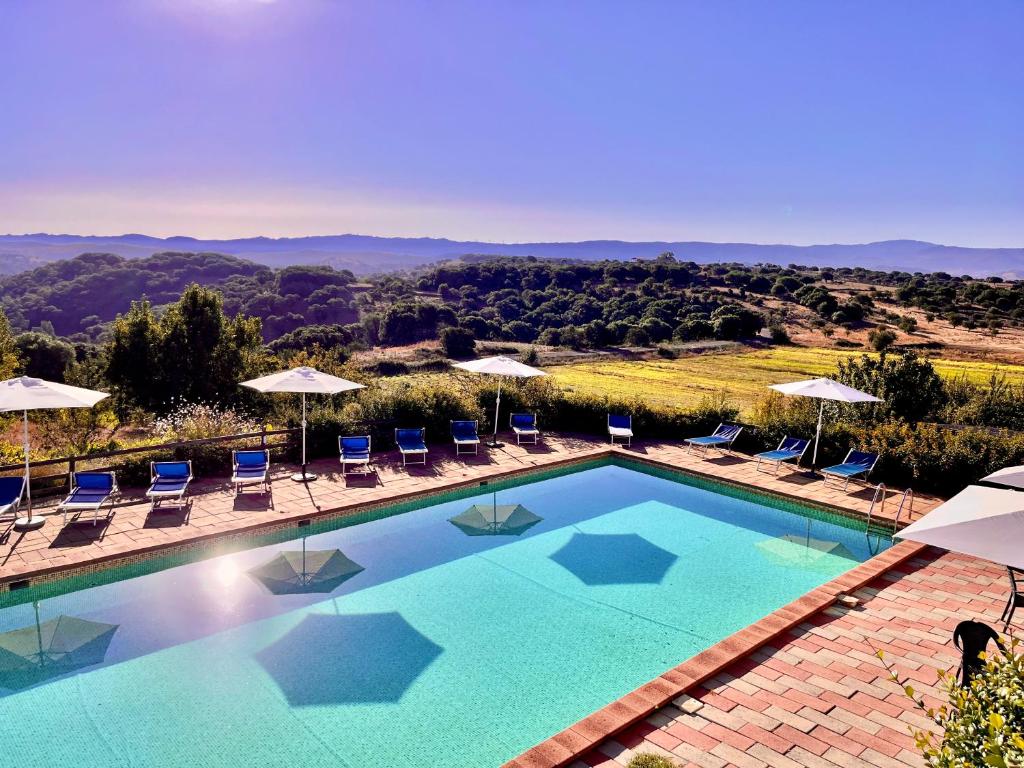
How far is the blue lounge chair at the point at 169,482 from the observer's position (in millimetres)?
8578

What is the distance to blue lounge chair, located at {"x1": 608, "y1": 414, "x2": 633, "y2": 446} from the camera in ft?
42.5

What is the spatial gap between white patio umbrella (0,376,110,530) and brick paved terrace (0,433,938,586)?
0.23m

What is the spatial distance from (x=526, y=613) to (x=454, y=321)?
43670 mm

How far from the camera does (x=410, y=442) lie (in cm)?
1152

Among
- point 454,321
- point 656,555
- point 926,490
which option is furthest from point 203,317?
point 454,321

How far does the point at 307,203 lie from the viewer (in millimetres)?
29719

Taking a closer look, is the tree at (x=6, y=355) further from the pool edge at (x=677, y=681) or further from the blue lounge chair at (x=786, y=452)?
the blue lounge chair at (x=786, y=452)

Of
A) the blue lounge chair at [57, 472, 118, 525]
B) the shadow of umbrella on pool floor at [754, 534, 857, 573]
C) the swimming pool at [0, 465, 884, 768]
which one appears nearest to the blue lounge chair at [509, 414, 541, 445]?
the swimming pool at [0, 465, 884, 768]

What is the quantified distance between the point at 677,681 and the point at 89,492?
24.3 ft

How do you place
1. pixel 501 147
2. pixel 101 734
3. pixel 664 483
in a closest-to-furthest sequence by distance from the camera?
pixel 101 734
pixel 664 483
pixel 501 147

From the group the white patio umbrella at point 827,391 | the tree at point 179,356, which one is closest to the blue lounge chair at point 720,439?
the white patio umbrella at point 827,391

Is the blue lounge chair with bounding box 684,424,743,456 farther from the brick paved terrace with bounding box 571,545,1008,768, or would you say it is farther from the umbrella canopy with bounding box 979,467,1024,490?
the umbrella canopy with bounding box 979,467,1024,490

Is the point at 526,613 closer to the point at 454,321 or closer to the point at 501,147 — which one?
the point at 501,147

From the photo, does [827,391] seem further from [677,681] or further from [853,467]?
[677,681]
